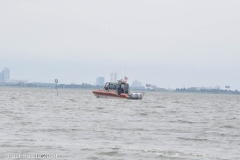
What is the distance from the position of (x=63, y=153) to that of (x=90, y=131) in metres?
9.22

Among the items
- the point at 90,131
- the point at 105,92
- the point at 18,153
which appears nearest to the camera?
the point at 18,153

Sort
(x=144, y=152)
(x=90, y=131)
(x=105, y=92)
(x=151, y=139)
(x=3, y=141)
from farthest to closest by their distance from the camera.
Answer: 1. (x=105, y=92)
2. (x=90, y=131)
3. (x=151, y=139)
4. (x=3, y=141)
5. (x=144, y=152)

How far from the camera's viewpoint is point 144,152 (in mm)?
23172

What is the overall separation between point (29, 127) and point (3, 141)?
7313mm

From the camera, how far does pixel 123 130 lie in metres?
32.6

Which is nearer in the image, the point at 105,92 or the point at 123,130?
the point at 123,130

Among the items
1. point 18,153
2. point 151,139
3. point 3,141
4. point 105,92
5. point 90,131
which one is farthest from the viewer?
point 105,92

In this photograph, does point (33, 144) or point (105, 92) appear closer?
point (33, 144)

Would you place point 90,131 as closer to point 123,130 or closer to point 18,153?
point 123,130

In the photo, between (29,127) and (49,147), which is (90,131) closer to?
(29,127)

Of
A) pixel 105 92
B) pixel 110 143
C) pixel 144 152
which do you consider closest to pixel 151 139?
pixel 110 143

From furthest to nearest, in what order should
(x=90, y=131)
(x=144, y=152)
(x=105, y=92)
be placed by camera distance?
(x=105, y=92), (x=90, y=131), (x=144, y=152)

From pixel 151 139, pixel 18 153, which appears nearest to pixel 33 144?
pixel 18 153

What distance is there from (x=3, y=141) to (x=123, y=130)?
9.19 meters
